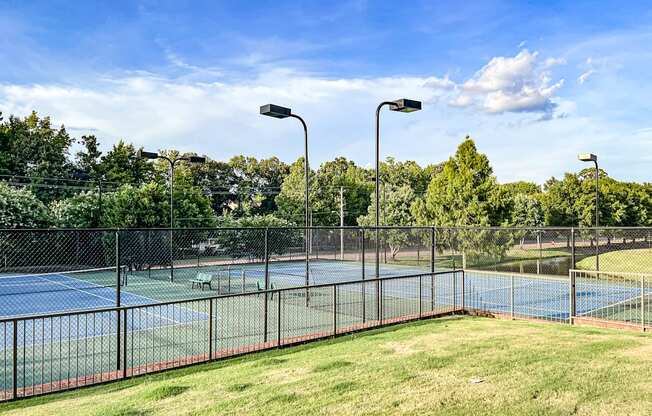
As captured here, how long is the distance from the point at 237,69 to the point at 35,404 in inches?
533

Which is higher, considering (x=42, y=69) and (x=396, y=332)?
(x=42, y=69)

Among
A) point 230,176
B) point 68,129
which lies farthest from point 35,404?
point 230,176

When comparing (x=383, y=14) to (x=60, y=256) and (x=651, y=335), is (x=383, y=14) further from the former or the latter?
(x=60, y=256)

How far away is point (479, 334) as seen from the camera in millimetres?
8836

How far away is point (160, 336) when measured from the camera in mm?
10266

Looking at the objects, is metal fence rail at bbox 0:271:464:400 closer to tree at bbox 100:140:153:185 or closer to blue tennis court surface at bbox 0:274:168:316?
blue tennis court surface at bbox 0:274:168:316

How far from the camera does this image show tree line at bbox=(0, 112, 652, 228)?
91.5ft

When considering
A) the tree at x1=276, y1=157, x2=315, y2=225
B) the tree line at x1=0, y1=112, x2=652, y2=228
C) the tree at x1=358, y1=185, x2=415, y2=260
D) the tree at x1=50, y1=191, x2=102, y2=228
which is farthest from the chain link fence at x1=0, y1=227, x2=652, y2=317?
the tree at x1=276, y1=157, x2=315, y2=225

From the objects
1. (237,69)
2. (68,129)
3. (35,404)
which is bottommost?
(35,404)

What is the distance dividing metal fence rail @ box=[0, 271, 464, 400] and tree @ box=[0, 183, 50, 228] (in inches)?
640

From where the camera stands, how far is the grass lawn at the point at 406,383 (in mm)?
4980

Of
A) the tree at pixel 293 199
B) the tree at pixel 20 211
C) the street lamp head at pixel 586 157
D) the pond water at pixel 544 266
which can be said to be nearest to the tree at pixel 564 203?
the pond water at pixel 544 266

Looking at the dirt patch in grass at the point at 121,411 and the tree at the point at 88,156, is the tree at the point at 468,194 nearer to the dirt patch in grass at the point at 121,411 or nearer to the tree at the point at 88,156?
the dirt patch in grass at the point at 121,411

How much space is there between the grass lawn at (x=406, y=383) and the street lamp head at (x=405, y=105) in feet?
Result: 17.4
